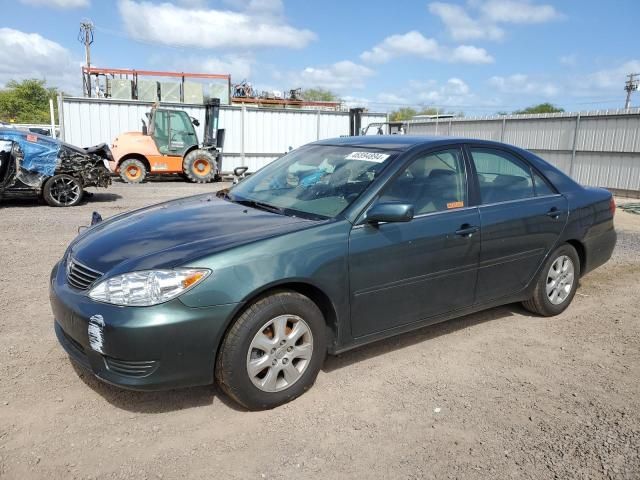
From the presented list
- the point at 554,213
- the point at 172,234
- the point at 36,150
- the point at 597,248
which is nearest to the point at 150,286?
the point at 172,234

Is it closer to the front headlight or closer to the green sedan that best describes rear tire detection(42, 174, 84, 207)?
the green sedan

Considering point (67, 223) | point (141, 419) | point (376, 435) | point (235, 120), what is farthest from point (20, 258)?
point (235, 120)

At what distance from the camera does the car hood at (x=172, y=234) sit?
9.61 ft

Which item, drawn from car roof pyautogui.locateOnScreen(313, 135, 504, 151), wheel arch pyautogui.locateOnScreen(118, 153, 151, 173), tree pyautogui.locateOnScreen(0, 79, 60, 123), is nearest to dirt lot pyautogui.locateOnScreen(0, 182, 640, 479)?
car roof pyautogui.locateOnScreen(313, 135, 504, 151)

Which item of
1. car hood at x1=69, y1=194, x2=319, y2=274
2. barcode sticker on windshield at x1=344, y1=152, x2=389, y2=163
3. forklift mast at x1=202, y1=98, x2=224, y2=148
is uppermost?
forklift mast at x1=202, y1=98, x2=224, y2=148

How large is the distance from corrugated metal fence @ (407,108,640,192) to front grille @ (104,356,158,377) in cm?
1559

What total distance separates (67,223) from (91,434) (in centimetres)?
703

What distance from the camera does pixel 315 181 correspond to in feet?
12.8

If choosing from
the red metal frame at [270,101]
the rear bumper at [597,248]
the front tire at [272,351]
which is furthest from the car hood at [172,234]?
the red metal frame at [270,101]

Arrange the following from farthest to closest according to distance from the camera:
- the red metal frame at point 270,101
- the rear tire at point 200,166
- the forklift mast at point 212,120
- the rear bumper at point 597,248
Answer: the red metal frame at point 270,101 → the forklift mast at point 212,120 → the rear tire at point 200,166 → the rear bumper at point 597,248

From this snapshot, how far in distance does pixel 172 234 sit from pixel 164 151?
1398cm

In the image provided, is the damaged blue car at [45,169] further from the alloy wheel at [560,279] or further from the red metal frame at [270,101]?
the red metal frame at [270,101]

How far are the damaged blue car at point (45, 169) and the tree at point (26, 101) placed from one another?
5091 cm

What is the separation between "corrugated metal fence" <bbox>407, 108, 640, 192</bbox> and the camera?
48.7ft
